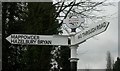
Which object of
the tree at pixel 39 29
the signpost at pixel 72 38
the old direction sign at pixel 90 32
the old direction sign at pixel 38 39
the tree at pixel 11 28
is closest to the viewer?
the old direction sign at pixel 90 32

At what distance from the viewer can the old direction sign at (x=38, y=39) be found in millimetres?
7465

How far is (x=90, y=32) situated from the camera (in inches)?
272

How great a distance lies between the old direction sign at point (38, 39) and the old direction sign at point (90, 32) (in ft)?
1.09

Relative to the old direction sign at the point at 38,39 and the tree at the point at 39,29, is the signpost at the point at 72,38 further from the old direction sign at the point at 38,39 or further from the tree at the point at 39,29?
the tree at the point at 39,29

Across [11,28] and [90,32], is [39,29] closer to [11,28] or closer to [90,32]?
[11,28]

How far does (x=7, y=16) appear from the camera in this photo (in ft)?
48.1

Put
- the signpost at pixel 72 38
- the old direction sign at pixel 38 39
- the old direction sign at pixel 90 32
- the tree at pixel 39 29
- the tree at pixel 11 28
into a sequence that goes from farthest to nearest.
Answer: the tree at pixel 11 28, the tree at pixel 39 29, the old direction sign at pixel 38 39, the signpost at pixel 72 38, the old direction sign at pixel 90 32

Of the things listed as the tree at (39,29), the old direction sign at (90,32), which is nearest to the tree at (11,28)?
the tree at (39,29)

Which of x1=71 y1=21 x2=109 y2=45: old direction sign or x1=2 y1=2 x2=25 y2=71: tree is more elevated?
x1=2 y1=2 x2=25 y2=71: tree

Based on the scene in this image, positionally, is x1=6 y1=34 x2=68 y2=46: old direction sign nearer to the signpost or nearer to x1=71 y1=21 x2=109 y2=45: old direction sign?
the signpost

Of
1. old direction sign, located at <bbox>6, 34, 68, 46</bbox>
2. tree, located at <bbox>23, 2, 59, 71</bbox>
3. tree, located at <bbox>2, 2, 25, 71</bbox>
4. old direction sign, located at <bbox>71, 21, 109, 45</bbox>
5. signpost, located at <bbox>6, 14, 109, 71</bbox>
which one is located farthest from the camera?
tree, located at <bbox>2, 2, 25, 71</bbox>

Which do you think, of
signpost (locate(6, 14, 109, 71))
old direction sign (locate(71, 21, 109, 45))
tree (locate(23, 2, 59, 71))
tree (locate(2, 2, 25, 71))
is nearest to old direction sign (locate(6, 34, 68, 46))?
signpost (locate(6, 14, 109, 71))

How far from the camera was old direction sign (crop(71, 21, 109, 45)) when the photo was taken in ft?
21.7

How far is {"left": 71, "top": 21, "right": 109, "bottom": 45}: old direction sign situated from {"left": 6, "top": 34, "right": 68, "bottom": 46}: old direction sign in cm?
33
